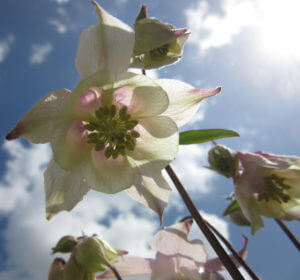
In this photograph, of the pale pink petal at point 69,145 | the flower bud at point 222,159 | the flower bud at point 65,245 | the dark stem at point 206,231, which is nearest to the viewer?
the dark stem at point 206,231

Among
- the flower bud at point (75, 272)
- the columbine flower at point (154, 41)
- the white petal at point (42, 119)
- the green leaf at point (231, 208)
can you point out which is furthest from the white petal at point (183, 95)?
the green leaf at point (231, 208)

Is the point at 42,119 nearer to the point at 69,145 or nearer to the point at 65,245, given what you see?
the point at 69,145

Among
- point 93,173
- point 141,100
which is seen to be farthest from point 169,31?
point 93,173

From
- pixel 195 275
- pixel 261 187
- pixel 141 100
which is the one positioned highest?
pixel 141 100

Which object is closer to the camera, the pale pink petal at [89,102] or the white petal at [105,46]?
the white petal at [105,46]

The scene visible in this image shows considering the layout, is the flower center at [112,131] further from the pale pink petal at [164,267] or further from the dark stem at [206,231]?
the pale pink petal at [164,267]

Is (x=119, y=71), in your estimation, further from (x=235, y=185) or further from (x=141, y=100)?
(x=235, y=185)
